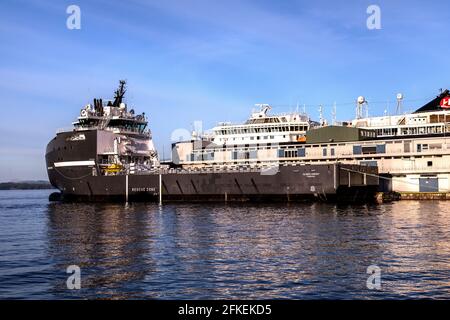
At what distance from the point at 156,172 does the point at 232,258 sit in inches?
1929

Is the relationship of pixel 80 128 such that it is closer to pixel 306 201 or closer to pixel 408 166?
pixel 306 201

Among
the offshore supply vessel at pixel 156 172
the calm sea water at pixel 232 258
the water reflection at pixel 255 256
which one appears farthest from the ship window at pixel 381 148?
the calm sea water at pixel 232 258

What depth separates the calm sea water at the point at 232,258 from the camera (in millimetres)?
17766

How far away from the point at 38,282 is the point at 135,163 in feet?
205

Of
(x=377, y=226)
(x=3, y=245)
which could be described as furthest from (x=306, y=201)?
(x=3, y=245)

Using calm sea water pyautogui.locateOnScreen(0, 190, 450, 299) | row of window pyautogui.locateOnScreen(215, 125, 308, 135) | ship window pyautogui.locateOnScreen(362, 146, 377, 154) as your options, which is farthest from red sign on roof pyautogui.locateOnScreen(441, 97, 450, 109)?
calm sea water pyautogui.locateOnScreen(0, 190, 450, 299)

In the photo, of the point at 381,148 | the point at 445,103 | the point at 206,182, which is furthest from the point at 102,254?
the point at 445,103

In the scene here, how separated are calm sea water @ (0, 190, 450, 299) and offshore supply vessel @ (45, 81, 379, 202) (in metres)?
18.9

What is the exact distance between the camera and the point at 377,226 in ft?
117

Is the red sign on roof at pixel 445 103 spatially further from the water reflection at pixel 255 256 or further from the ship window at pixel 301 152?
the water reflection at pixel 255 256

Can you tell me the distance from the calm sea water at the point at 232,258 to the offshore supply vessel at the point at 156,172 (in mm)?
18948

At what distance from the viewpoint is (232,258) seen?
2394cm

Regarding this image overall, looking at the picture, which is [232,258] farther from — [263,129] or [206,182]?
[263,129]

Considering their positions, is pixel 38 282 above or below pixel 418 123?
below
